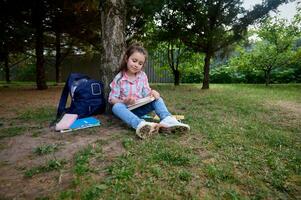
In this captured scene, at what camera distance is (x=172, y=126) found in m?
2.81

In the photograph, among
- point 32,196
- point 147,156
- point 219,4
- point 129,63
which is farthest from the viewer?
point 219,4

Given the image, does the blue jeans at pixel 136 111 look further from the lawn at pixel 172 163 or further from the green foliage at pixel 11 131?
the green foliage at pixel 11 131

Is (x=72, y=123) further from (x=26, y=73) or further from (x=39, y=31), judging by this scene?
(x=26, y=73)

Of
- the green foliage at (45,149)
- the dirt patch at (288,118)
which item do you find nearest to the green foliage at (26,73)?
the dirt patch at (288,118)

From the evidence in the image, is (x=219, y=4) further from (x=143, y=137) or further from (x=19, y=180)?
(x=19, y=180)

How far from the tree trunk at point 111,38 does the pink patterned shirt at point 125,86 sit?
49 cm

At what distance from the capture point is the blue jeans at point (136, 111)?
2869mm

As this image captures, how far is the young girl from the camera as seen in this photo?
9.66 feet

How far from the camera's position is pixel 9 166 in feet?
6.57

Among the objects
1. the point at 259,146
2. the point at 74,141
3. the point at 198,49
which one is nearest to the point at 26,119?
the point at 74,141

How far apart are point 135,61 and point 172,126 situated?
3.22ft

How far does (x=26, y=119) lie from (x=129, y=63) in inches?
72.9

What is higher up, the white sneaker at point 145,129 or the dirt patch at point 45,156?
the white sneaker at point 145,129

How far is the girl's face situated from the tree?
585 cm
